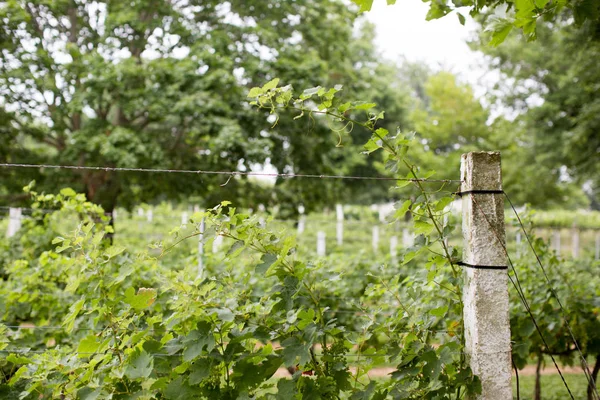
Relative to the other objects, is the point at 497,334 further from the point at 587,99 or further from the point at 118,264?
the point at 587,99

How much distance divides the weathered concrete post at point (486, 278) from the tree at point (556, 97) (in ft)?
38.1

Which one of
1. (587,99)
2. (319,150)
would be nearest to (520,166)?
A: (587,99)

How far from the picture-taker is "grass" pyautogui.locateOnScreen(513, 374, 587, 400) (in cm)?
581

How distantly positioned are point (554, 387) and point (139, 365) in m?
5.45

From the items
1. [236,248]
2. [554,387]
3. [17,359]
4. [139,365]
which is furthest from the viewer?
[554,387]

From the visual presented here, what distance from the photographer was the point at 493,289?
2625mm

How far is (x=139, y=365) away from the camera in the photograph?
2441mm

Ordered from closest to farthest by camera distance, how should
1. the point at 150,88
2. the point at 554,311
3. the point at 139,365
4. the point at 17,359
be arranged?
the point at 139,365 < the point at 17,359 < the point at 554,311 < the point at 150,88

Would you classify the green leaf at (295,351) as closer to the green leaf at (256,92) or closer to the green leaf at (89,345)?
the green leaf at (89,345)

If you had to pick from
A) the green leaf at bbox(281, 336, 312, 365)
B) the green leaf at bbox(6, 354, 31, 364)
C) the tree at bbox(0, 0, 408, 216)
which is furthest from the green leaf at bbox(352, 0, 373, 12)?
the tree at bbox(0, 0, 408, 216)

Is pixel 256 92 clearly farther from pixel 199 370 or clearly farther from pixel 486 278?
pixel 486 278

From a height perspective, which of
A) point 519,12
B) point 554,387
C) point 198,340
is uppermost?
point 519,12

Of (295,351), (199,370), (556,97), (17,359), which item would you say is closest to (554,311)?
(295,351)

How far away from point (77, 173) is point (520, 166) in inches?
603
